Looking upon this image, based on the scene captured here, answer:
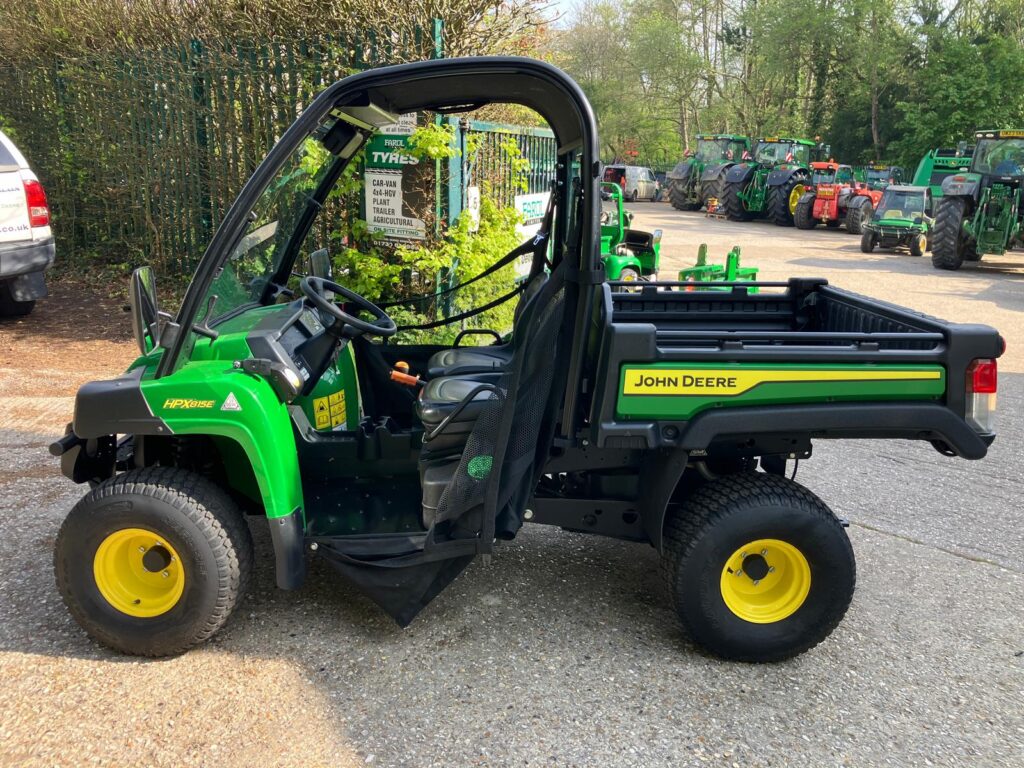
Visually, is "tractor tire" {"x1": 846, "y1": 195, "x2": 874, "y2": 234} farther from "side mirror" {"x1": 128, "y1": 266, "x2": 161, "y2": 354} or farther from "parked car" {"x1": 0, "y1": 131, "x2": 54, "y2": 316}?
"side mirror" {"x1": 128, "y1": 266, "x2": 161, "y2": 354}

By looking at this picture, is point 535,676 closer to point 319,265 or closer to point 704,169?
point 319,265

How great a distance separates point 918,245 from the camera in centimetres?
1775

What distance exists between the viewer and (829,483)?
4.93 metres

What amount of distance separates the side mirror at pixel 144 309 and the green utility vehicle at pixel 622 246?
590 cm

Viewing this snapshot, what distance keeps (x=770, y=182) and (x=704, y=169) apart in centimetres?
502

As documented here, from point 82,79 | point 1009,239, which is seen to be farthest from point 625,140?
point 82,79

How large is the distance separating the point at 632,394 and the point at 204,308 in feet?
4.90

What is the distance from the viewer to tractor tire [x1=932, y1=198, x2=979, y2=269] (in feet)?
49.1

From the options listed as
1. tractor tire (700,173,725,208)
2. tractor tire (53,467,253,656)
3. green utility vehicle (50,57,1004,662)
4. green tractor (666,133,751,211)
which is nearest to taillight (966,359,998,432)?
green utility vehicle (50,57,1004,662)

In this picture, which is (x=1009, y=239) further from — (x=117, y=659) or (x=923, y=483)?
(x=117, y=659)


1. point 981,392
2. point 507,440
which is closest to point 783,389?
point 981,392

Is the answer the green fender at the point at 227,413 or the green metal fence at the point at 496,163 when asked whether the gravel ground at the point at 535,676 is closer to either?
the green fender at the point at 227,413

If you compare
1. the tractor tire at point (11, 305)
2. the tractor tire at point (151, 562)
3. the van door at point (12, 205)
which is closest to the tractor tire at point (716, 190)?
the tractor tire at point (11, 305)

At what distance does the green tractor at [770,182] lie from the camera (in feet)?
82.0
